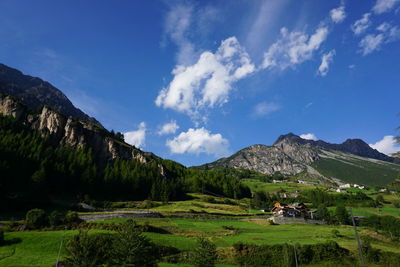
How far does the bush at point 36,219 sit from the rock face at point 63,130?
258 ft

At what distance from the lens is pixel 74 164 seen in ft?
358

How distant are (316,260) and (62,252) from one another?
50241 millimetres

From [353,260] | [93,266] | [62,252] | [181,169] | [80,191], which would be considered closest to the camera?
[93,266]

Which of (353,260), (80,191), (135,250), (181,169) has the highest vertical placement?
(181,169)

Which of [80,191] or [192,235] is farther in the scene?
[80,191]

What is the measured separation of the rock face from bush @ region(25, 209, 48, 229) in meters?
78.7

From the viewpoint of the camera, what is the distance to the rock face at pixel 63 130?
134 m

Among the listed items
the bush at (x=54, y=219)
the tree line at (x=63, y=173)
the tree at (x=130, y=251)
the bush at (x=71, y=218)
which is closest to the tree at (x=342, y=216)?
Answer: the tree line at (x=63, y=173)

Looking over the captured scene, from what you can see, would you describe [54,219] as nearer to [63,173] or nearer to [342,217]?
[63,173]

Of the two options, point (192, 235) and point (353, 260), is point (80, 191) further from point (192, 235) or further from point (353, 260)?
point (353, 260)

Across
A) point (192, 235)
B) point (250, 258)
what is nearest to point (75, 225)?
point (192, 235)

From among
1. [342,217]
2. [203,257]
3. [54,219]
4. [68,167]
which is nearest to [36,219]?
[54,219]

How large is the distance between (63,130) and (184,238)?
105 m

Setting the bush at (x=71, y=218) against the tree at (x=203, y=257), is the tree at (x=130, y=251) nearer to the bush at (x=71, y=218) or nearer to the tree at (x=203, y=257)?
the tree at (x=203, y=257)
